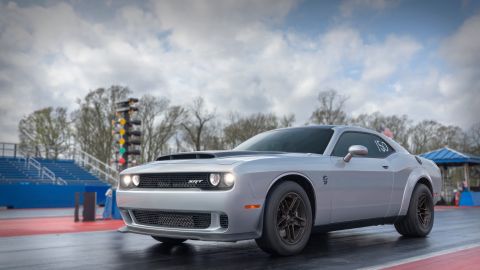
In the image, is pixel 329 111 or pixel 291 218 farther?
pixel 329 111

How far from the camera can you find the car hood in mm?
4770

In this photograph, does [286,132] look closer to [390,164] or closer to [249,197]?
[390,164]

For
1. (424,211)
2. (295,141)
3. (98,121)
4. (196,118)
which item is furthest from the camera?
(196,118)

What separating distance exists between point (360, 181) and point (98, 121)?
3786cm

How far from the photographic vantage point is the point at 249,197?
4559mm

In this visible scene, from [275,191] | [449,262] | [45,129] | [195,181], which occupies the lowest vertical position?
[449,262]

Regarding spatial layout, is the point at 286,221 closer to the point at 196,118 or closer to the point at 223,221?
the point at 223,221

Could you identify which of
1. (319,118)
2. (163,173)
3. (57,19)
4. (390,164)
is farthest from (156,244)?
(319,118)

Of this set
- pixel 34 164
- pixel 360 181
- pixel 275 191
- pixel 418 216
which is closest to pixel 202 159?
pixel 275 191

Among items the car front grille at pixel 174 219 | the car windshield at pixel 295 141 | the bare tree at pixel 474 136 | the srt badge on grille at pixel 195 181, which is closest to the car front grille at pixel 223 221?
the car front grille at pixel 174 219

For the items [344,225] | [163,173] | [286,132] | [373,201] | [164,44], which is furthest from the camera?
[164,44]

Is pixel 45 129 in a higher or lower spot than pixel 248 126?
lower

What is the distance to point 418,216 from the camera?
698 centimetres

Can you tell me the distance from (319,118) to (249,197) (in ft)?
152
